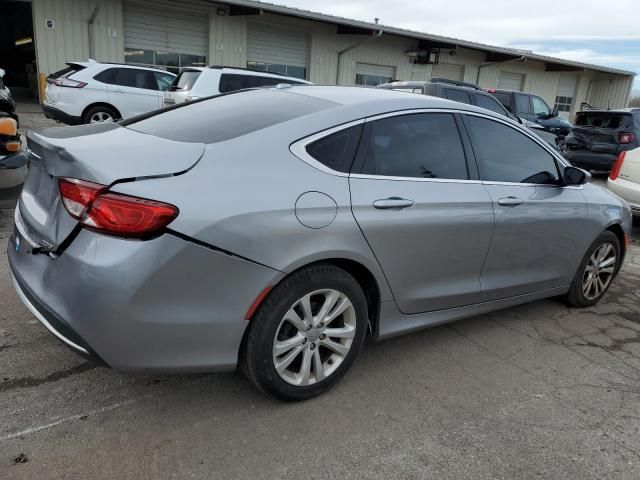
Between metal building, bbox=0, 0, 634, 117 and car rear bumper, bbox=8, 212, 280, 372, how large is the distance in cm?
1576

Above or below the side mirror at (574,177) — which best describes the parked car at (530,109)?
below

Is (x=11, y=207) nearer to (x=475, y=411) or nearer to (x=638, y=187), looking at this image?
(x=475, y=411)

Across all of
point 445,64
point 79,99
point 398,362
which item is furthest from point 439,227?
point 445,64

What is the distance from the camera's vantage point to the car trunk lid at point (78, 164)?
2.23 metres

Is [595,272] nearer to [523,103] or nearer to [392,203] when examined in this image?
[392,203]

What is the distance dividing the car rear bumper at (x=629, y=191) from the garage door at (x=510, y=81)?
75.8 ft

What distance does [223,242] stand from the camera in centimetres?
223

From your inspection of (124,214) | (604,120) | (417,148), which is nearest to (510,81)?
(604,120)

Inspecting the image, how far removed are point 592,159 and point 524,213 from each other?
9.55 metres

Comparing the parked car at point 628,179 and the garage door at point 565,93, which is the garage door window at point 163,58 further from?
the garage door at point 565,93

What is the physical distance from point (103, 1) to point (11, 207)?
12.2m

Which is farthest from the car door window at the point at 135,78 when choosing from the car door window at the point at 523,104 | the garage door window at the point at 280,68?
the car door window at the point at 523,104

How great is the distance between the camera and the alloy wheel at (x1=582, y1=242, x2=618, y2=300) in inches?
169

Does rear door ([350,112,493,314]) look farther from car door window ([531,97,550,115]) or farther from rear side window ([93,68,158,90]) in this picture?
car door window ([531,97,550,115])
